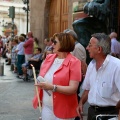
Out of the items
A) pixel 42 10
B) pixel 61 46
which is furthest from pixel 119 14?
pixel 42 10

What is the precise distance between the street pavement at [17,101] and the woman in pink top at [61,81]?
3296 mm

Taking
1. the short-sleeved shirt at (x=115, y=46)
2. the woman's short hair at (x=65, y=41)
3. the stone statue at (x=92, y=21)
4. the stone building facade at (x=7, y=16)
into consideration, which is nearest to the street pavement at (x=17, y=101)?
the stone statue at (x=92, y=21)

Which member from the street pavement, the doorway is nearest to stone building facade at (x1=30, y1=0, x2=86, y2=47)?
the doorway

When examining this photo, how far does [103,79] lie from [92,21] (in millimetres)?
4993

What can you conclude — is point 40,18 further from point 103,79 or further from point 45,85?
point 103,79

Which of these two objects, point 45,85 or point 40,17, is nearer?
point 45,85

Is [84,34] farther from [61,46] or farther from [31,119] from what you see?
[61,46]

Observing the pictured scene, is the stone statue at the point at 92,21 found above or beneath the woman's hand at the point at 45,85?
above

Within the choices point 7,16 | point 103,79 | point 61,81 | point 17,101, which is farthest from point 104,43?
point 7,16

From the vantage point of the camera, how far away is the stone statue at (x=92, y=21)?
320 inches

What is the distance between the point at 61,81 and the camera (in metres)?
4.05

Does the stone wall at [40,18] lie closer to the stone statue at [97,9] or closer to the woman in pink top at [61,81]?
the stone statue at [97,9]

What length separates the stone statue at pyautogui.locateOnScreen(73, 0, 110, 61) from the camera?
8.13 m

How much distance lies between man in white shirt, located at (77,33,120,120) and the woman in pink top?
24 cm
